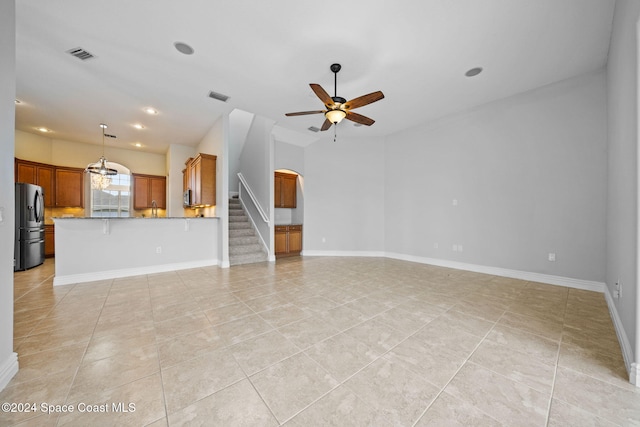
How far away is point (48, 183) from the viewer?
5.96m

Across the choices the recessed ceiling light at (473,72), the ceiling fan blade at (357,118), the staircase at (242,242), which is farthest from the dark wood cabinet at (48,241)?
the recessed ceiling light at (473,72)

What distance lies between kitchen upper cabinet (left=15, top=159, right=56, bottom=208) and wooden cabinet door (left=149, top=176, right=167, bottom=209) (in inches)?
82.4

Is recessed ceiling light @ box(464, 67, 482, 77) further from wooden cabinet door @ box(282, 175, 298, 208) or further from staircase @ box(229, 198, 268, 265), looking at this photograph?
Answer: staircase @ box(229, 198, 268, 265)

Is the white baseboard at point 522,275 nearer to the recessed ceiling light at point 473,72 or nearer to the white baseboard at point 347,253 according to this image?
the white baseboard at point 347,253

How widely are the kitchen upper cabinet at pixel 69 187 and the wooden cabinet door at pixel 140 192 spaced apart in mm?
1190

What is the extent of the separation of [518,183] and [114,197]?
34.1 feet

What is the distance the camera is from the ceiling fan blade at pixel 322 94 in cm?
278

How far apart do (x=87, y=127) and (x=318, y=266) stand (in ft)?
20.8

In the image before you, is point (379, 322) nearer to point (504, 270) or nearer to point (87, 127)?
point (504, 270)

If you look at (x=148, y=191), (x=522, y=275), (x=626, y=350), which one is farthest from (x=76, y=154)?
(x=522, y=275)

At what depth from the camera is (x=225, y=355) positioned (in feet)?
5.92

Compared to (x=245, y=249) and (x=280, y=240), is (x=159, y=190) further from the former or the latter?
(x=280, y=240)

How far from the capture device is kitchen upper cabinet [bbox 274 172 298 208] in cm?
643

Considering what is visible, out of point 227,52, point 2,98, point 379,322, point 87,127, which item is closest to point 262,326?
point 379,322
